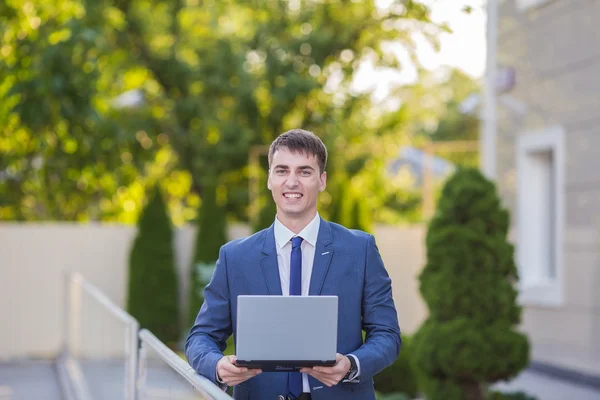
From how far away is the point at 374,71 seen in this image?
19.6 m

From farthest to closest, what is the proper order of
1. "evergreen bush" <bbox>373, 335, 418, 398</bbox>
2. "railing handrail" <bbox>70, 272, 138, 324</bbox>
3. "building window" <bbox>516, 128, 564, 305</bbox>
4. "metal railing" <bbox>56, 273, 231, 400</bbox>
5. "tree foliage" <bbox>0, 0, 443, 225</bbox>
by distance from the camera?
"tree foliage" <bbox>0, 0, 443, 225</bbox>, "building window" <bbox>516, 128, 564, 305</bbox>, "evergreen bush" <bbox>373, 335, 418, 398</bbox>, "railing handrail" <bbox>70, 272, 138, 324</bbox>, "metal railing" <bbox>56, 273, 231, 400</bbox>

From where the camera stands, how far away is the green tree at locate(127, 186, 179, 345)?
15523 mm

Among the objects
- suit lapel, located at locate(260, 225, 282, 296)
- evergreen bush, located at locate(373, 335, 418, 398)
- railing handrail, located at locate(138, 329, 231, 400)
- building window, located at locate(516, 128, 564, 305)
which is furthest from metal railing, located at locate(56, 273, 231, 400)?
building window, located at locate(516, 128, 564, 305)

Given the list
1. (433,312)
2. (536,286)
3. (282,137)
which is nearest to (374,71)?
(536,286)

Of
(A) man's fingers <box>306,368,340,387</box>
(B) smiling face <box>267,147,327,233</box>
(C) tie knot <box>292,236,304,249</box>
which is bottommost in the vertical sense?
(A) man's fingers <box>306,368,340,387</box>

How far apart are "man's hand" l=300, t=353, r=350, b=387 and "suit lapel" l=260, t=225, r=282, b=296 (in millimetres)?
322

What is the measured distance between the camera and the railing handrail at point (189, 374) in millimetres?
3135

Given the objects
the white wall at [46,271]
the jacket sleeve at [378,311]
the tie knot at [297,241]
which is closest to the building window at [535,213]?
the white wall at [46,271]

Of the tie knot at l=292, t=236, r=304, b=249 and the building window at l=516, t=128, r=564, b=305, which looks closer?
the tie knot at l=292, t=236, r=304, b=249

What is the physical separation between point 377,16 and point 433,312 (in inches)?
453

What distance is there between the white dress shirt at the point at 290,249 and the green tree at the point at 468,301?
4.79 metres

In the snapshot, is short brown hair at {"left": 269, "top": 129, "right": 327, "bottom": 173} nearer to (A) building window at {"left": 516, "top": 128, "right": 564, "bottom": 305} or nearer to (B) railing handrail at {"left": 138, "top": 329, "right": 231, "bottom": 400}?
(B) railing handrail at {"left": 138, "top": 329, "right": 231, "bottom": 400}

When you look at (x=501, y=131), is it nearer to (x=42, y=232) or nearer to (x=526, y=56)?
(x=526, y=56)

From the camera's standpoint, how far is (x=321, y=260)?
332 cm
